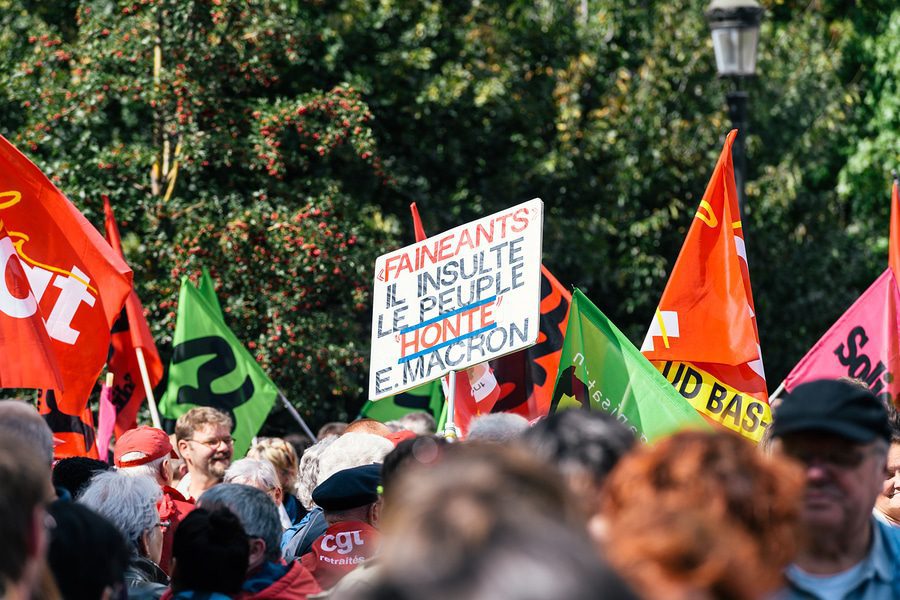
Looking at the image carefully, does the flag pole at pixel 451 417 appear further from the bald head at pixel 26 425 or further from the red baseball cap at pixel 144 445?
the bald head at pixel 26 425

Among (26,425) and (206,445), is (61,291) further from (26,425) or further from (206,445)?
(26,425)

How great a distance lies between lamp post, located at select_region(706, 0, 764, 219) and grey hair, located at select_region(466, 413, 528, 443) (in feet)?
21.3

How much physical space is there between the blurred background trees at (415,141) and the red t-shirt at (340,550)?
6486mm

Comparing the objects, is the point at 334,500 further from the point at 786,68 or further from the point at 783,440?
the point at 786,68

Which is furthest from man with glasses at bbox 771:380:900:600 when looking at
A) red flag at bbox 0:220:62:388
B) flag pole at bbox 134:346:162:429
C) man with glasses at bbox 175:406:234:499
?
flag pole at bbox 134:346:162:429

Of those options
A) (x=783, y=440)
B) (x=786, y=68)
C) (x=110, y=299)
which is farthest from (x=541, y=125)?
(x=783, y=440)

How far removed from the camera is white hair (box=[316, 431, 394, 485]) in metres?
5.26

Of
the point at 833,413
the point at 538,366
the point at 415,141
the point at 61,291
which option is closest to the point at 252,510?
the point at 833,413

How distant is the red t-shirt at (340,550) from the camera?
4.90 m

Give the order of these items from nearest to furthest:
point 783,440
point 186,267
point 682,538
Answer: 1. point 682,538
2. point 783,440
3. point 186,267

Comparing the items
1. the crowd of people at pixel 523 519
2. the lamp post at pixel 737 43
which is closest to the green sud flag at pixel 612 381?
the crowd of people at pixel 523 519

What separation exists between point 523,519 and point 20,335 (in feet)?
16.4

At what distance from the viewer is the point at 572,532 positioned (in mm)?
1816

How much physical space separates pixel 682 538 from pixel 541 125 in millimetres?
12406
